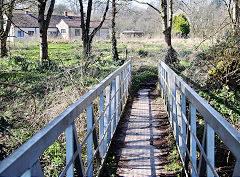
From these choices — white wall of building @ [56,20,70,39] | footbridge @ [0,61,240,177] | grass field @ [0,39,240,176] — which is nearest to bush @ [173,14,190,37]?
grass field @ [0,39,240,176]

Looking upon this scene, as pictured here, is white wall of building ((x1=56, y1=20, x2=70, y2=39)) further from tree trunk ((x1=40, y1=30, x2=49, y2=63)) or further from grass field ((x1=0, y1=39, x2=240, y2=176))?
tree trunk ((x1=40, y1=30, x2=49, y2=63))

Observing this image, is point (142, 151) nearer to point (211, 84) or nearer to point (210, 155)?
point (210, 155)

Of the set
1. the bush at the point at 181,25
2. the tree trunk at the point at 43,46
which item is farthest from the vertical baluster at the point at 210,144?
the bush at the point at 181,25

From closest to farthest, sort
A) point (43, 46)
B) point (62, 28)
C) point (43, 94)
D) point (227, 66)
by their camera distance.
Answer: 1. point (227, 66)
2. point (43, 94)
3. point (43, 46)
4. point (62, 28)

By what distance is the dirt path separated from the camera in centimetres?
384

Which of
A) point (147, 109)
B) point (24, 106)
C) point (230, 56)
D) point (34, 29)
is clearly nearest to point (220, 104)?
point (230, 56)

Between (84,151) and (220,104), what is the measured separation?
3650 millimetres

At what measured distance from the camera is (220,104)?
261 inches

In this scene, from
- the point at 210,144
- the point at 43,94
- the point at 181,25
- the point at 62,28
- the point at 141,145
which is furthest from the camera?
the point at 62,28

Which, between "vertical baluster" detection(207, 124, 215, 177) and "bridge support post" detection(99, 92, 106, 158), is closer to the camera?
"vertical baluster" detection(207, 124, 215, 177)

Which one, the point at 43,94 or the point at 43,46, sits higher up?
the point at 43,46

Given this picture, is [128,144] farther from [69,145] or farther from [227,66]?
[227,66]

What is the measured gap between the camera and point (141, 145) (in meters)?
4.71

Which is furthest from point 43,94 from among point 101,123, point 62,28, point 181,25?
point 62,28
